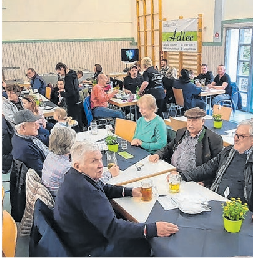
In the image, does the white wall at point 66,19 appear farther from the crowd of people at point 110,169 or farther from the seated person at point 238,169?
the seated person at point 238,169

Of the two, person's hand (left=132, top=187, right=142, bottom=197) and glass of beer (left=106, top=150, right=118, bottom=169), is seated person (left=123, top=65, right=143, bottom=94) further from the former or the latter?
person's hand (left=132, top=187, right=142, bottom=197)

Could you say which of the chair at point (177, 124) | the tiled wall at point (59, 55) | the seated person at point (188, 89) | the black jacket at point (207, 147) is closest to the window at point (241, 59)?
the seated person at point (188, 89)

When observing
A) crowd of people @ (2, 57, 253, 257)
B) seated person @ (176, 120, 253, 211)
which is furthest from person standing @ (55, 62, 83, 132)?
seated person @ (176, 120, 253, 211)

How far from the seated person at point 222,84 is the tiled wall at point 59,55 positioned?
5.35 meters

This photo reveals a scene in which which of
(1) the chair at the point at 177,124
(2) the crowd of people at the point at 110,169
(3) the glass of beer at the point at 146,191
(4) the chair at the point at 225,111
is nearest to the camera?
(2) the crowd of people at the point at 110,169

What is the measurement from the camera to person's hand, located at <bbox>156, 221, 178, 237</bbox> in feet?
6.24

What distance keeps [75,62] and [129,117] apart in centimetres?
506

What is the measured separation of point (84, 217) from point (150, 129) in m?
1.91

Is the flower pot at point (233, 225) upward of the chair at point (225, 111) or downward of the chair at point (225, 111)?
downward

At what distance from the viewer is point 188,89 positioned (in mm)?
6801

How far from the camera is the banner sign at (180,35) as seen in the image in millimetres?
8922

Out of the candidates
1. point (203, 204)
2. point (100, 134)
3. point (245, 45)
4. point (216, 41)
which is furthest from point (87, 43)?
point (203, 204)

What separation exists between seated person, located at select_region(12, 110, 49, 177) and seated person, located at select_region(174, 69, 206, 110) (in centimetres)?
417

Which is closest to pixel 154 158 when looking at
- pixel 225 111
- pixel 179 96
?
pixel 225 111
